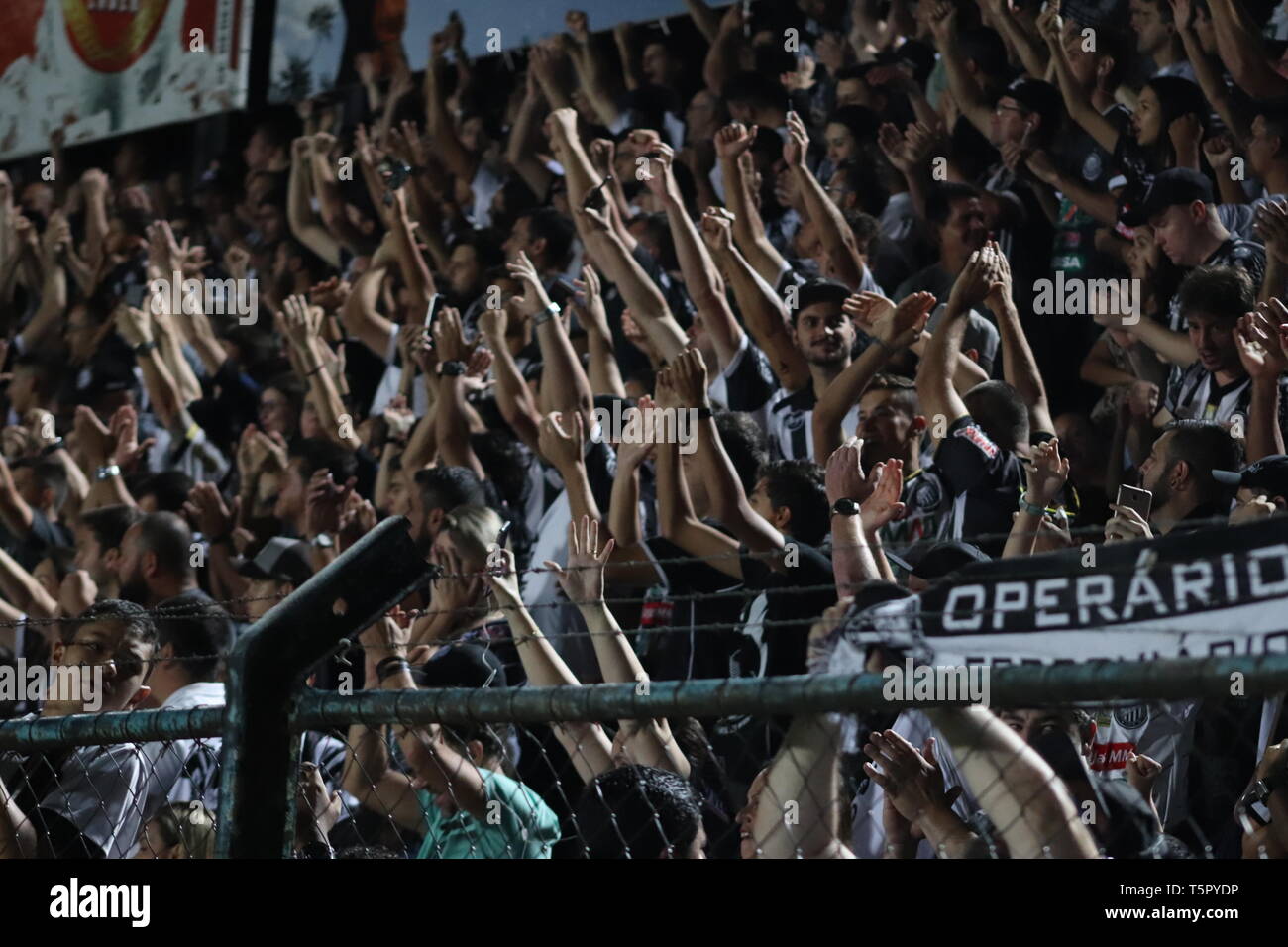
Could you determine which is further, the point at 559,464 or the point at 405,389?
the point at 405,389

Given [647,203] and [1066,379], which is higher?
[647,203]

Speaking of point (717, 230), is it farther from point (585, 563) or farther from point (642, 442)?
point (585, 563)

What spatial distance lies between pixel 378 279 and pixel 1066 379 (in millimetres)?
3012

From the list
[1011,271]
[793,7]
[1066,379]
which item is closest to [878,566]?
[1066,379]

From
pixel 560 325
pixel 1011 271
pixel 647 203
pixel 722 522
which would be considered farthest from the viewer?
pixel 647 203

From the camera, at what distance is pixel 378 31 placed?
863 cm

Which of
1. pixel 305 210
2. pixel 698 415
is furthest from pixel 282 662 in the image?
pixel 305 210

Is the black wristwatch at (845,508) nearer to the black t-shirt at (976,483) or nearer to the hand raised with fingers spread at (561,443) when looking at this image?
the black t-shirt at (976,483)

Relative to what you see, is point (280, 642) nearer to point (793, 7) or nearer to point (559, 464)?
point (559, 464)

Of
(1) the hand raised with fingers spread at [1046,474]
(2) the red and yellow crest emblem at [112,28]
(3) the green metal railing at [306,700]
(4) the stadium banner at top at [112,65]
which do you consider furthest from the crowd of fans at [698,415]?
(2) the red and yellow crest emblem at [112,28]

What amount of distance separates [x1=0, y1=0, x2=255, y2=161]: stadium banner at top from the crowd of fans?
1775mm

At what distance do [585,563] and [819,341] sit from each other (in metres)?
1.06

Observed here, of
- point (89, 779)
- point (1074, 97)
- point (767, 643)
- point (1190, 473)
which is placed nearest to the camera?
point (89, 779)

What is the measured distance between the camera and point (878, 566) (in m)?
3.59
